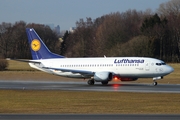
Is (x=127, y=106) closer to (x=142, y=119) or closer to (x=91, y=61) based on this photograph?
(x=142, y=119)

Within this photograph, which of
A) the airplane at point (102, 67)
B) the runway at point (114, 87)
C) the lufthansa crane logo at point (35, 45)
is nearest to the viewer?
the runway at point (114, 87)

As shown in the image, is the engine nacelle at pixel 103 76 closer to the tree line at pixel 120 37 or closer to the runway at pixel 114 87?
the runway at pixel 114 87

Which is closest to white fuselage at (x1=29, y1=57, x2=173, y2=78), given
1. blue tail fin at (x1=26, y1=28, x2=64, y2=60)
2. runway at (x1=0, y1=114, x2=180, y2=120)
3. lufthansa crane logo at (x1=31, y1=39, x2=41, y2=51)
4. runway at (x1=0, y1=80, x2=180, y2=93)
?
blue tail fin at (x1=26, y1=28, x2=64, y2=60)

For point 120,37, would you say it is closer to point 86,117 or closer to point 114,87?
point 114,87

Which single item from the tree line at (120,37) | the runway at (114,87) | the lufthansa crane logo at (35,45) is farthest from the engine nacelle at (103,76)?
the tree line at (120,37)

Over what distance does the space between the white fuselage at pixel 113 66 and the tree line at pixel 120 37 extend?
4716cm

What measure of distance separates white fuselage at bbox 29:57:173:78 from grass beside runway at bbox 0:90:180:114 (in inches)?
482

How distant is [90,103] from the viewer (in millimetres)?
33125

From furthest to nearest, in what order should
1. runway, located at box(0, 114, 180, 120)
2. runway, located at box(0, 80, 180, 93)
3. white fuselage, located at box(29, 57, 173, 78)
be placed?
white fuselage, located at box(29, 57, 173, 78) → runway, located at box(0, 80, 180, 93) → runway, located at box(0, 114, 180, 120)

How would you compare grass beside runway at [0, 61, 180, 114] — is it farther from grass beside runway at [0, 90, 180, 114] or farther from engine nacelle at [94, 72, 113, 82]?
engine nacelle at [94, 72, 113, 82]

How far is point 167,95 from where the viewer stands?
128 ft

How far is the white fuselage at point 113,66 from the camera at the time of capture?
171ft

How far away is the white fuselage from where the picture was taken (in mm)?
52031

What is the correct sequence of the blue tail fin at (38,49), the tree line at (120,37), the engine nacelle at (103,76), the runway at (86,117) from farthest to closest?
the tree line at (120,37), the blue tail fin at (38,49), the engine nacelle at (103,76), the runway at (86,117)
